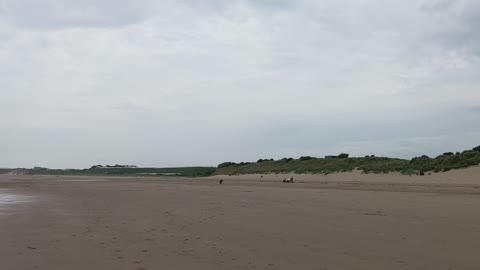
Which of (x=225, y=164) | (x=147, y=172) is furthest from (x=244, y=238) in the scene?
(x=147, y=172)

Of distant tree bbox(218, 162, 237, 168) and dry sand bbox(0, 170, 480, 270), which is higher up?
distant tree bbox(218, 162, 237, 168)

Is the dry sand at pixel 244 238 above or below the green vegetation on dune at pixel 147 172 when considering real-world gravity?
below

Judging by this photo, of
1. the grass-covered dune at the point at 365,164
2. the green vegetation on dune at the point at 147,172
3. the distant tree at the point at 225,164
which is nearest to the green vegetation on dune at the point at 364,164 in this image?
the grass-covered dune at the point at 365,164

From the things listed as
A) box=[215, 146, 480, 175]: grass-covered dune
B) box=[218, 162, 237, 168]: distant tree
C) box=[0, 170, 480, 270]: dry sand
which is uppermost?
box=[218, 162, 237, 168]: distant tree

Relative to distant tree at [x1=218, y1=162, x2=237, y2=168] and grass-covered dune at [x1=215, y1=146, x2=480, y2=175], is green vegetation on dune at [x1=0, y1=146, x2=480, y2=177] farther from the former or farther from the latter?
distant tree at [x1=218, y1=162, x2=237, y2=168]

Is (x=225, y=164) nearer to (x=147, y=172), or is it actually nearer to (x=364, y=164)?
(x=147, y=172)

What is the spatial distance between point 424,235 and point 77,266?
6822 mm

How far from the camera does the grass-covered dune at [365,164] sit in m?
35.9

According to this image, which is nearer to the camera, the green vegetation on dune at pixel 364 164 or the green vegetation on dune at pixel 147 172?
the green vegetation on dune at pixel 364 164

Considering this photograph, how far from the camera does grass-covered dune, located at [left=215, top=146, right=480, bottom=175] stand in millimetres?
35906

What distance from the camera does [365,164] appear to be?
45.7m

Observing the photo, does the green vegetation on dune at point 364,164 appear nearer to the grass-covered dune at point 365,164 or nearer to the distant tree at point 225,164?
the grass-covered dune at point 365,164

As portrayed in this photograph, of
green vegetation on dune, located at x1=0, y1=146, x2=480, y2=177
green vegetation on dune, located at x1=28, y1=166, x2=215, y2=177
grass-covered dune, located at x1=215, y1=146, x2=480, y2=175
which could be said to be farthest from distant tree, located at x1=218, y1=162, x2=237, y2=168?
green vegetation on dune, located at x1=28, y1=166, x2=215, y2=177

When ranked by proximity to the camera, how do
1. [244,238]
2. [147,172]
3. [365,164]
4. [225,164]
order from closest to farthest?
1. [244,238]
2. [365,164]
3. [225,164]
4. [147,172]
